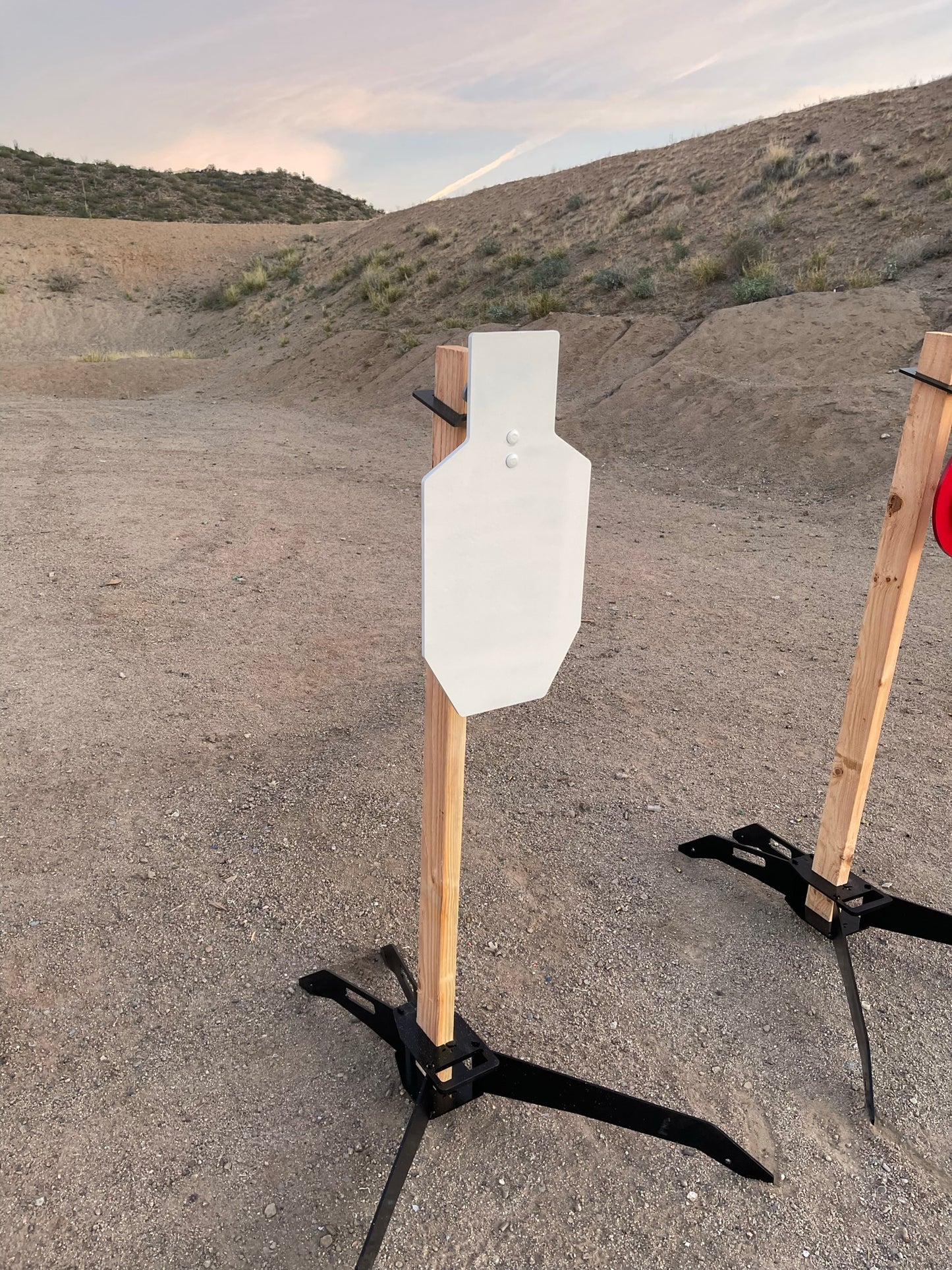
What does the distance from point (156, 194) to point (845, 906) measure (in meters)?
48.3

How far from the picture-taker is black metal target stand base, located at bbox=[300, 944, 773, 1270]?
204 centimetres

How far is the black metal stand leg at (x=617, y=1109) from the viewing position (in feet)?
6.72

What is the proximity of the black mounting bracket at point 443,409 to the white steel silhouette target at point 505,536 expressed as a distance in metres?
0.09

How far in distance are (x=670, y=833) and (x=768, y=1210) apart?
62.5 inches

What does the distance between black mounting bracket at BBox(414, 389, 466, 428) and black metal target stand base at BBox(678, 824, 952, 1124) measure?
211 cm

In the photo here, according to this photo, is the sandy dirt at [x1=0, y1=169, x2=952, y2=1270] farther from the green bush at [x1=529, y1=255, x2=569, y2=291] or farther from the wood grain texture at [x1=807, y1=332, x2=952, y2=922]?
the green bush at [x1=529, y1=255, x2=569, y2=291]

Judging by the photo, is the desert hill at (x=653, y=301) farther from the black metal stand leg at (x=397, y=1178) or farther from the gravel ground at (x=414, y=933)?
the black metal stand leg at (x=397, y=1178)

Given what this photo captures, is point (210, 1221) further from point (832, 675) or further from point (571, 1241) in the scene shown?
point (832, 675)

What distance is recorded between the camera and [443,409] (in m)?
1.58

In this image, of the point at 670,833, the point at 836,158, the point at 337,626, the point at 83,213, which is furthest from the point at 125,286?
the point at 670,833

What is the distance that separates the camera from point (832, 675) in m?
5.02

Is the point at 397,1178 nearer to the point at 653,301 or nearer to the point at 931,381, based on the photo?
the point at 931,381

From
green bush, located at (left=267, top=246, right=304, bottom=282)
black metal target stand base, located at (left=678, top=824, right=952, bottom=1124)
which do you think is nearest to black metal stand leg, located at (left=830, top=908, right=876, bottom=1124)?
black metal target stand base, located at (left=678, top=824, right=952, bottom=1124)

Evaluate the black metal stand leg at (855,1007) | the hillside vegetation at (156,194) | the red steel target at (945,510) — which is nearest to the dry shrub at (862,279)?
the red steel target at (945,510)
